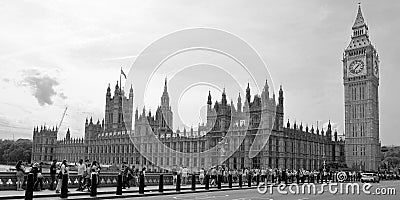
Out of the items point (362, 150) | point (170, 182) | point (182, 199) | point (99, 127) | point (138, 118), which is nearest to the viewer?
point (182, 199)

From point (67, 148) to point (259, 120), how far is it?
254 ft

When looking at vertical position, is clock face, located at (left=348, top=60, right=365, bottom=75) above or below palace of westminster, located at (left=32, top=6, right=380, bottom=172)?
above

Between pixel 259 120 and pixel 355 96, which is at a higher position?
pixel 355 96

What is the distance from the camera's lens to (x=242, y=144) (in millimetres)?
80438

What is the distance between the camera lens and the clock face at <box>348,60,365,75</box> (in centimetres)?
10775

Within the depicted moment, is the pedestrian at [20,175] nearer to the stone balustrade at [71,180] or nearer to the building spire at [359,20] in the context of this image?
the stone balustrade at [71,180]

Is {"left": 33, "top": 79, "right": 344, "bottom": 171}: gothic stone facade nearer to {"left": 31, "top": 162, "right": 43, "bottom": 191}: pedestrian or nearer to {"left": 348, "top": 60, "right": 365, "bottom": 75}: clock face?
{"left": 348, "top": 60, "right": 365, "bottom": 75}: clock face

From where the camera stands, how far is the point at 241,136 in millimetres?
80500

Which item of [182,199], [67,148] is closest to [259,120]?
[182,199]

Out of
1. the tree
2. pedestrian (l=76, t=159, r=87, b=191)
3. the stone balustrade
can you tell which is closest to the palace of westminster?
the tree

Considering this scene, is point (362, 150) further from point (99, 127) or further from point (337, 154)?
point (99, 127)

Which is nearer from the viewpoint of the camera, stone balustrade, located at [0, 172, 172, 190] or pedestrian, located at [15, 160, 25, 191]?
pedestrian, located at [15, 160, 25, 191]

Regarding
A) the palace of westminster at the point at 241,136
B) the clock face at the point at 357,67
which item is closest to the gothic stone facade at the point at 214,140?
the palace of westminster at the point at 241,136

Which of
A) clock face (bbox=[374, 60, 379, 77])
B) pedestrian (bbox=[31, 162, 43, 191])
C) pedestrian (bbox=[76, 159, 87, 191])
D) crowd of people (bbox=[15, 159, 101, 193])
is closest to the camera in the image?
pedestrian (bbox=[31, 162, 43, 191])
